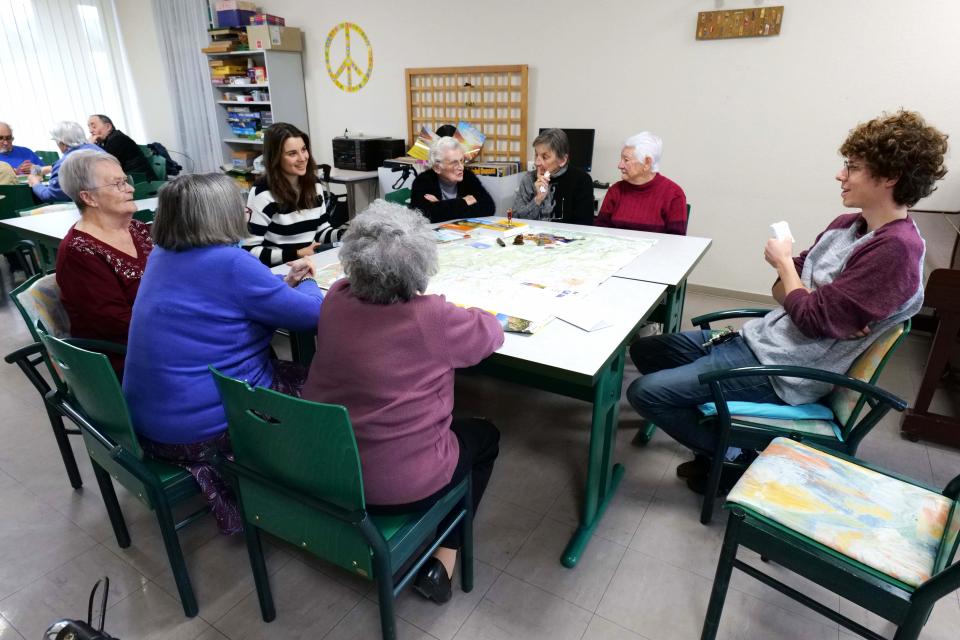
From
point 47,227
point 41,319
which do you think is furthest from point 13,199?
point 41,319

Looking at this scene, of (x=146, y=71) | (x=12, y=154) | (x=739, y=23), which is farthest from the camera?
(x=146, y=71)

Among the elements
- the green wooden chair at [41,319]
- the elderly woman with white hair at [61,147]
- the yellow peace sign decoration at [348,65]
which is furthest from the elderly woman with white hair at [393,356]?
the yellow peace sign decoration at [348,65]

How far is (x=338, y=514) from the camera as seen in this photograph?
1.08 meters

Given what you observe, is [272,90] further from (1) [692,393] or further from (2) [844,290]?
(2) [844,290]

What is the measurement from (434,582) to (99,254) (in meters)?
1.42

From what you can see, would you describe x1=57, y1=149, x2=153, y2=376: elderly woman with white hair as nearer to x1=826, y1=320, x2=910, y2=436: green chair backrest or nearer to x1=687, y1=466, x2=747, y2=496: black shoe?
x1=687, y1=466, x2=747, y2=496: black shoe

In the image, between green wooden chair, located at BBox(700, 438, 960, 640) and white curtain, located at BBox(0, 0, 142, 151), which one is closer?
green wooden chair, located at BBox(700, 438, 960, 640)

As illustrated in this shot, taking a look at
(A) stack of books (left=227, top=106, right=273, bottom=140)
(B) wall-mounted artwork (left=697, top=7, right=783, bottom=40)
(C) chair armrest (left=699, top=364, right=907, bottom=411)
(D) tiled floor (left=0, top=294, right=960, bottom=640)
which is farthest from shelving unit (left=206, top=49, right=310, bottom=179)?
(C) chair armrest (left=699, top=364, right=907, bottom=411)

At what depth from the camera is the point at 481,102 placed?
14.9 feet

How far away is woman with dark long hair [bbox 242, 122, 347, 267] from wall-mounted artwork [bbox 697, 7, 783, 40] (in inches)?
105

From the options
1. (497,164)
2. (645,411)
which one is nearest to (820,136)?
(497,164)

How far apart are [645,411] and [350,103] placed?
4.63 m

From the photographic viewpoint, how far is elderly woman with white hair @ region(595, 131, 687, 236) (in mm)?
2691

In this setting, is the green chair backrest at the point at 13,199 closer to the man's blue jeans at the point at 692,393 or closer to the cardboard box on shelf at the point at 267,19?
the cardboard box on shelf at the point at 267,19
